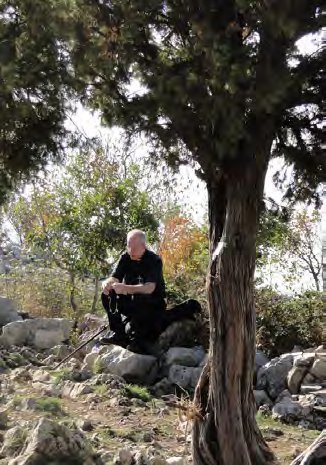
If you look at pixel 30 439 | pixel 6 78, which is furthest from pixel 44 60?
pixel 30 439

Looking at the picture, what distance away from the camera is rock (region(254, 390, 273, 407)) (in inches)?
244

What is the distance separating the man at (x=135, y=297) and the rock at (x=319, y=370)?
181 centimetres

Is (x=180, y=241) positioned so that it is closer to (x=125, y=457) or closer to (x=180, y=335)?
(x=180, y=335)

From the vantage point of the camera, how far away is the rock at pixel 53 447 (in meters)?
3.53

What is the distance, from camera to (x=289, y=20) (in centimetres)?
277

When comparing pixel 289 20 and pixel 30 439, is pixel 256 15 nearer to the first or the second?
pixel 289 20

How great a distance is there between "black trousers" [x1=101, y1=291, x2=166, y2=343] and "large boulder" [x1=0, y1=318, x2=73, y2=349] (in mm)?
2126

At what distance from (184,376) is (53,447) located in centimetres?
329

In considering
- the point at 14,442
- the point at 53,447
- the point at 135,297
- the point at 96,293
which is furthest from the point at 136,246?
the point at 96,293

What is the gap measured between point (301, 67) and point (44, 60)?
1396 millimetres

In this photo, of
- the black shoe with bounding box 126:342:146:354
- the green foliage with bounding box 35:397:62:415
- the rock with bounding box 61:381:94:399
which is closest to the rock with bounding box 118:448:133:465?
the green foliage with bounding box 35:397:62:415

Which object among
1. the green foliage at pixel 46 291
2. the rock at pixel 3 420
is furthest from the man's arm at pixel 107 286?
the green foliage at pixel 46 291

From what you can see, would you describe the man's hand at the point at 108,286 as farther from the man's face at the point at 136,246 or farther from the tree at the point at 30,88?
the tree at the point at 30,88

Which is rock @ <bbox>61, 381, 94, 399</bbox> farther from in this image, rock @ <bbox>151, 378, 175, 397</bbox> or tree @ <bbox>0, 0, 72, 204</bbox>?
tree @ <bbox>0, 0, 72, 204</bbox>
